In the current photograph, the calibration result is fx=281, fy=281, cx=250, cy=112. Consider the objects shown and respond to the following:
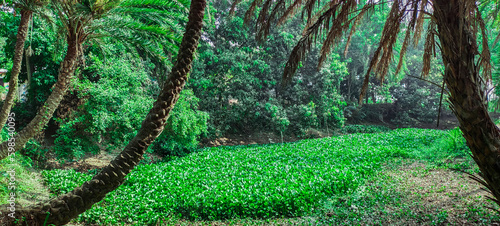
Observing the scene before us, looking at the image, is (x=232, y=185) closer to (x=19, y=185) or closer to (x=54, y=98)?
(x=19, y=185)

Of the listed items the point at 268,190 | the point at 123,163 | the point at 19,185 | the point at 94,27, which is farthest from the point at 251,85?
the point at 123,163

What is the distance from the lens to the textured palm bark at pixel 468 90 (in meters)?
3.01

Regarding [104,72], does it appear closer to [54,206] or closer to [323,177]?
[54,206]

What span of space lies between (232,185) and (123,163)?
3.82 metres

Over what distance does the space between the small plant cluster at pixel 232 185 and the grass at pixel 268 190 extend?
0.8 inches

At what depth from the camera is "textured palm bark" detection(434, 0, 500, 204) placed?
301 cm

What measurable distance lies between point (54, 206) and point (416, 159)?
414 inches

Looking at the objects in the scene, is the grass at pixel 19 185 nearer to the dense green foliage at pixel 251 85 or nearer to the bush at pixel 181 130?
the bush at pixel 181 130

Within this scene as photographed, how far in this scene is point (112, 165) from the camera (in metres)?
4.20

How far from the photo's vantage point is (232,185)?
754 cm

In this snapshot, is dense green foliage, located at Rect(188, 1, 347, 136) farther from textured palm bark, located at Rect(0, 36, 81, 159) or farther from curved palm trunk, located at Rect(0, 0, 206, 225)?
curved palm trunk, located at Rect(0, 0, 206, 225)

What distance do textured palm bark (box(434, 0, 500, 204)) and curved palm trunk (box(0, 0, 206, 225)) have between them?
10.6ft

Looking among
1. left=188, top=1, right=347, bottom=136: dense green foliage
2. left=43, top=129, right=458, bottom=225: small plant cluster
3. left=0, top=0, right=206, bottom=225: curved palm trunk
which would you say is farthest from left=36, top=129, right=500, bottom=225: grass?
left=188, top=1, right=347, bottom=136: dense green foliage

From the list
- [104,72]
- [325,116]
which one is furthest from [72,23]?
[325,116]
